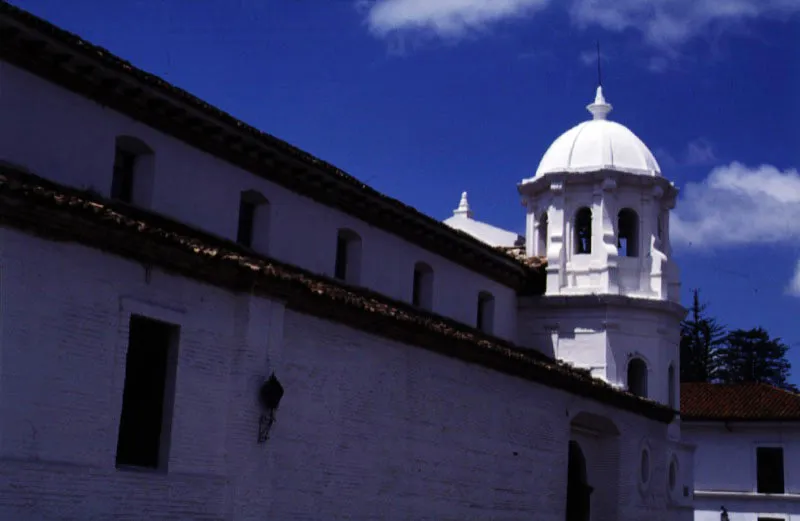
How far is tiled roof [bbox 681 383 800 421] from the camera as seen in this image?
147 feet

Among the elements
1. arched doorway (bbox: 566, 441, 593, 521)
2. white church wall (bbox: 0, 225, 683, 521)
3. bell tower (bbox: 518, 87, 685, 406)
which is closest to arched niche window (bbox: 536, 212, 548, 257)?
bell tower (bbox: 518, 87, 685, 406)

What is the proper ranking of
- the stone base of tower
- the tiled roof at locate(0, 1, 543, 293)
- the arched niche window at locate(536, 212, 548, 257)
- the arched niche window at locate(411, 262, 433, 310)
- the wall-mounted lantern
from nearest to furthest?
the wall-mounted lantern
the tiled roof at locate(0, 1, 543, 293)
the arched niche window at locate(411, 262, 433, 310)
the stone base of tower
the arched niche window at locate(536, 212, 548, 257)

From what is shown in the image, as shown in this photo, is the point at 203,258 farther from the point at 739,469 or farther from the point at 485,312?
the point at 739,469

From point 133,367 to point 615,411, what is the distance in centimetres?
1594

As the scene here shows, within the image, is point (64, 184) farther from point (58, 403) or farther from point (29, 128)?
point (58, 403)

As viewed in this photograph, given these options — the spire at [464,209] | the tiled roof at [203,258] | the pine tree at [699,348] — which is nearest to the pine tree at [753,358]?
the pine tree at [699,348]

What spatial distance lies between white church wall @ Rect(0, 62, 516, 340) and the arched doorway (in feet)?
14.5

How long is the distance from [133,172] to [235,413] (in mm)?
5201

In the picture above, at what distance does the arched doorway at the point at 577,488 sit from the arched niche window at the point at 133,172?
1313 cm

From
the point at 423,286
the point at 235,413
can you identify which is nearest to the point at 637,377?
the point at 423,286

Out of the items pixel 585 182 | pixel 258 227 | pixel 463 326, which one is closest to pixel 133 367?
pixel 258 227

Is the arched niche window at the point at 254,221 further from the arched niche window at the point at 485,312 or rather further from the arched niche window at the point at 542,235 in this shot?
the arched niche window at the point at 542,235

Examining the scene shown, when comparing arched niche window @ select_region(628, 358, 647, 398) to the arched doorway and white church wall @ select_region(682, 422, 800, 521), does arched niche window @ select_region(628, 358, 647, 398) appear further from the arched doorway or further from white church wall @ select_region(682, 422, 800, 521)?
white church wall @ select_region(682, 422, 800, 521)

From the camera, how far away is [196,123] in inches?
782
